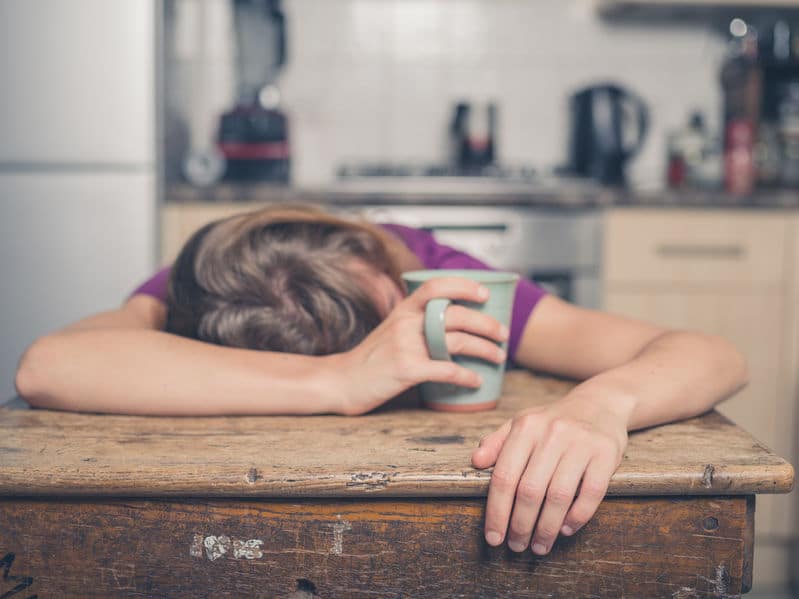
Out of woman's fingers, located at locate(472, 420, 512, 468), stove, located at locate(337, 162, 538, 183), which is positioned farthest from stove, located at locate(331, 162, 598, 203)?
woman's fingers, located at locate(472, 420, 512, 468)

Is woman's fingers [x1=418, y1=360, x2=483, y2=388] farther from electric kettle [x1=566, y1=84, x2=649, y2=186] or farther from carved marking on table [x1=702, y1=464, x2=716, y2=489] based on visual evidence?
electric kettle [x1=566, y1=84, x2=649, y2=186]

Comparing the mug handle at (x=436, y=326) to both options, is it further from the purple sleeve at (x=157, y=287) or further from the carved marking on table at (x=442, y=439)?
the purple sleeve at (x=157, y=287)

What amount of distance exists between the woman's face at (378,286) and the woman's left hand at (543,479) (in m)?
0.33

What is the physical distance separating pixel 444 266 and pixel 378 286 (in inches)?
9.8

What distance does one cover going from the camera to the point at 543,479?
0.56 m

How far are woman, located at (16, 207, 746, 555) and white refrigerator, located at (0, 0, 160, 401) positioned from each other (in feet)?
3.89

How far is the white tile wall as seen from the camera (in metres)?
2.71

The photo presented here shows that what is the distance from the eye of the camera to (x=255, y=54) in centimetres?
266

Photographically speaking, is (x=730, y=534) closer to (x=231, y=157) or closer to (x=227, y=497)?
(x=227, y=497)

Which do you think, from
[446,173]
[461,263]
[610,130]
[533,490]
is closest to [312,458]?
[533,490]

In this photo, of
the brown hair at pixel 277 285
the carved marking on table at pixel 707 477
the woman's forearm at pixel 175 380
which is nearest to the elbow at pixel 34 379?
the woman's forearm at pixel 175 380

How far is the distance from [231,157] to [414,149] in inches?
24.9

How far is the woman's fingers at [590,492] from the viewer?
0.57 m

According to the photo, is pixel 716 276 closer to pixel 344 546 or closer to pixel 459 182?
pixel 459 182
